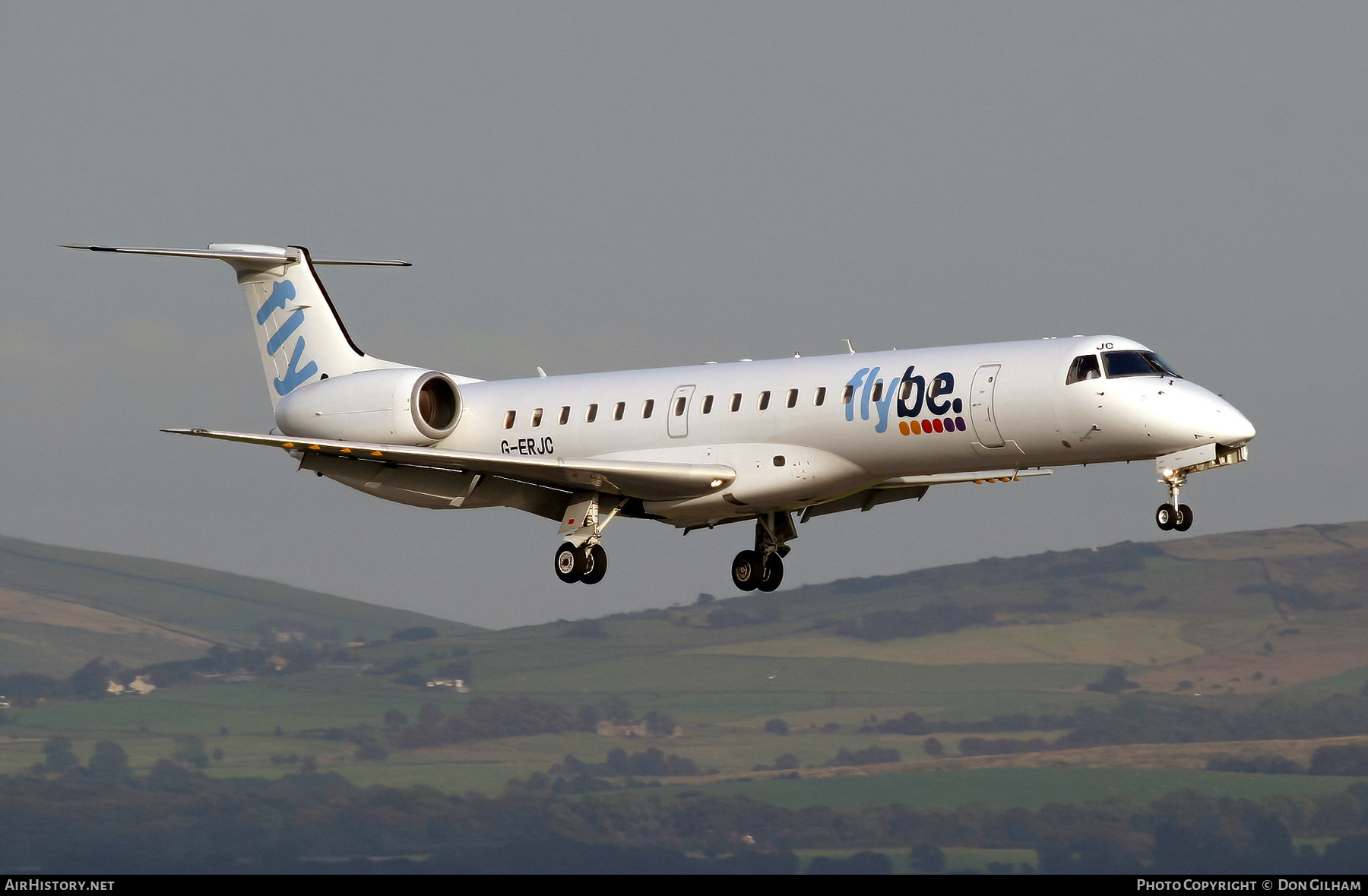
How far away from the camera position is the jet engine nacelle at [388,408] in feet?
117

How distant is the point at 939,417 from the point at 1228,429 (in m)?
4.76

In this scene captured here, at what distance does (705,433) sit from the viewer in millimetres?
32438

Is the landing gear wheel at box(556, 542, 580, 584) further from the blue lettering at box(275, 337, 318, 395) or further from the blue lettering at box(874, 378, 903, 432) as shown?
the blue lettering at box(275, 337, 318, 395)

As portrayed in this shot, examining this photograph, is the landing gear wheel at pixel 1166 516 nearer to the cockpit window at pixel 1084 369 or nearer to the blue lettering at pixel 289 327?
the cockpit window at pixel 1084 369

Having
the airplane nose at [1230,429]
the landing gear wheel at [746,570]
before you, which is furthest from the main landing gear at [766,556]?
the airplane nose at [1230,429]

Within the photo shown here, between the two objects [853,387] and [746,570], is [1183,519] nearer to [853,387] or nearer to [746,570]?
[853,387]

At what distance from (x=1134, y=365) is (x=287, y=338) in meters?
19.3

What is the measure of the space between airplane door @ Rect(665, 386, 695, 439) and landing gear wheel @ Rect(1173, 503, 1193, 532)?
944 centimetres

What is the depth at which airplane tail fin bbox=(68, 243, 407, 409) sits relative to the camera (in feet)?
126

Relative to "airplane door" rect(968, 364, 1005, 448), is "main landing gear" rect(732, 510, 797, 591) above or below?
below

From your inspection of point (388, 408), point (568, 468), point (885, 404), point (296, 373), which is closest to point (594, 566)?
point (568, 468)

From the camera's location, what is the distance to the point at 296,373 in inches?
1527

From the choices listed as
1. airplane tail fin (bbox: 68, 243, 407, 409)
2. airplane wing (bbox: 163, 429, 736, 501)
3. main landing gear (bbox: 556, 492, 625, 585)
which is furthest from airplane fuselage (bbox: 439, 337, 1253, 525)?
airplane tail fin (bbox: 68, 243, 407, 409)
